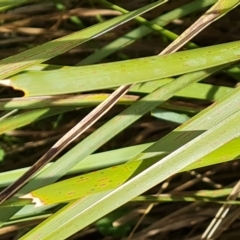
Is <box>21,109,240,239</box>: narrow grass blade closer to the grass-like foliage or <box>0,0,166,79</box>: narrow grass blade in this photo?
the grass-like foliage

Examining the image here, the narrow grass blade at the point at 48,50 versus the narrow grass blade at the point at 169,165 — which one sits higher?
the narrow grass blade at the point at 48,50

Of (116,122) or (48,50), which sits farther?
(116,122)

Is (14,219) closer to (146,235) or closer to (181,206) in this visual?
(146,235)

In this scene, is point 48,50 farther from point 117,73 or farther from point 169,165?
point 169,165

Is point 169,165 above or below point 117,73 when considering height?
below

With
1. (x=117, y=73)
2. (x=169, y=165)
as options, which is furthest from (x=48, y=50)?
(x=169, y=165)

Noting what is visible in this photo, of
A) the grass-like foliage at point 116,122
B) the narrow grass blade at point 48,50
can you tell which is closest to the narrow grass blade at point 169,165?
the grass-like foliage at point 116,122

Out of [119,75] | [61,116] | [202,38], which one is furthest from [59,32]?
[119,75]

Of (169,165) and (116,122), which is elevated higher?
(116,122)

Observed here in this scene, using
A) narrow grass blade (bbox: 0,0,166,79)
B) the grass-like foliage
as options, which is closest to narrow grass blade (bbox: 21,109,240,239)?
the grass-like foliage

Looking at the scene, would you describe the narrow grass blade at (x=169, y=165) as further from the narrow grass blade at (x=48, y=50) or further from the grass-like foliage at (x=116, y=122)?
the narrow grass blade at (x=48, y=50)

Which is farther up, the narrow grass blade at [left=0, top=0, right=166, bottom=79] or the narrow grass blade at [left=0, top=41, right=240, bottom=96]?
the narrow grass blade at [left=0, top=0, right=166, bottom=79]
